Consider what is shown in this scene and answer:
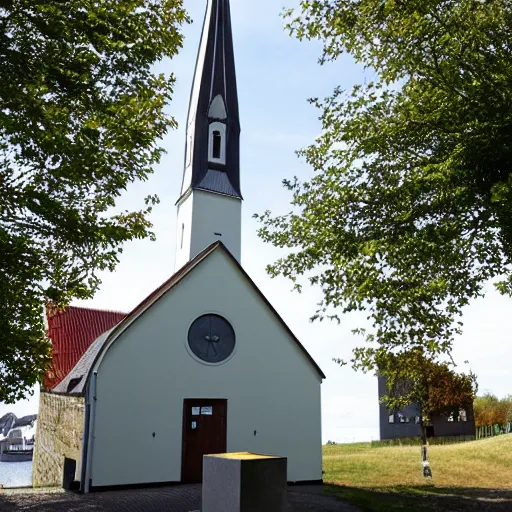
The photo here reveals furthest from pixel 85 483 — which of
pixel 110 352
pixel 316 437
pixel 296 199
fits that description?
pixel 296 199

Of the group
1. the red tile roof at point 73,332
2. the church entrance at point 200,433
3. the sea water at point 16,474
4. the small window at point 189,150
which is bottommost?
the sea water at point 16,474

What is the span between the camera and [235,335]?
59.5ft

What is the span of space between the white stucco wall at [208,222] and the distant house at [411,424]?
24053mm

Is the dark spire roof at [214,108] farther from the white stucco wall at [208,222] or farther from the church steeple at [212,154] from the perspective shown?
the white stucco wall at [208,222]

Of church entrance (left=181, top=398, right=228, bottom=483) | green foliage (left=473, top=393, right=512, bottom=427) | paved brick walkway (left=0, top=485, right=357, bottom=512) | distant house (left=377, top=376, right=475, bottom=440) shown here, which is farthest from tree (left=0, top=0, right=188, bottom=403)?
green foliage (left=473, top=393, right=512, bottom=427)

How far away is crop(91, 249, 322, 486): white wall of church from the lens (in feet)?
52.1

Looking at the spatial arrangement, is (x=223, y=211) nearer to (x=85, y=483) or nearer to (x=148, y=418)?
(x=148, y=418)

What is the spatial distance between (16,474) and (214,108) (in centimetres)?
2480

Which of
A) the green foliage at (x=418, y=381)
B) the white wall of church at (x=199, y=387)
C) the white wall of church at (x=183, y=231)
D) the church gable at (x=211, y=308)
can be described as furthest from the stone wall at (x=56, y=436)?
the green foliage at (x=418, y=381)

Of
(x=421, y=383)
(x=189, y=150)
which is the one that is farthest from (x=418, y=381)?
(x=189, y=150)

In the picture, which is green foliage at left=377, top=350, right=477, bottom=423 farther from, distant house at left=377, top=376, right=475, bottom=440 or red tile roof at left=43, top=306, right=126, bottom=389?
distant house at left=377, top=376, right=475, bottom=440

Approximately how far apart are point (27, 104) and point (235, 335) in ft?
33.3

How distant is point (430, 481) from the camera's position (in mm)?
19297

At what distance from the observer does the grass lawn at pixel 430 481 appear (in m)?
13.9
